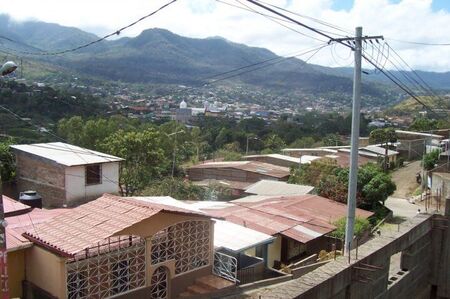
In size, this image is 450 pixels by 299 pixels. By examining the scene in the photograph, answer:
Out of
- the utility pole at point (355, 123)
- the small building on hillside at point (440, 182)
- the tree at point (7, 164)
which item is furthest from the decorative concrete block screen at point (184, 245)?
the small building on hillside at point (440, 182)

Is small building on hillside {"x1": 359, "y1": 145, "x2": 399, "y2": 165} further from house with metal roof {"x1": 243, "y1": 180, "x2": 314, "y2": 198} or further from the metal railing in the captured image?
the metal railing

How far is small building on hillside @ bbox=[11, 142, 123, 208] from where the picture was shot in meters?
21.5

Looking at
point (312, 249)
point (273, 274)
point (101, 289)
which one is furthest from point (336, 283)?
point (312, 249)

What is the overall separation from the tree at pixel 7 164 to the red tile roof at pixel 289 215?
38.4 ft

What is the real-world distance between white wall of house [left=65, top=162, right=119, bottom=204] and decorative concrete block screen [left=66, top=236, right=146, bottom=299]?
9.89 metres

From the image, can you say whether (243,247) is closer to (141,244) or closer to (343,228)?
(141,244)

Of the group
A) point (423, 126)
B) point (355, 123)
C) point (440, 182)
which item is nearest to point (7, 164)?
point (355, 123)

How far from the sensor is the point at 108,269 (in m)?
11.9

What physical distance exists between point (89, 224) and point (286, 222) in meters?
9.52

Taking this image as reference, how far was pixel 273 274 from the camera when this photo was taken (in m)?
16.2

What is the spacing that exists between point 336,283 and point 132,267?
5.52 meters

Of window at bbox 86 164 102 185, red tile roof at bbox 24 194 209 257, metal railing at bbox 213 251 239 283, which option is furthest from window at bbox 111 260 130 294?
window at bbox 86 164 102 185

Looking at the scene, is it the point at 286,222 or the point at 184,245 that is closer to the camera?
the point at 184,245

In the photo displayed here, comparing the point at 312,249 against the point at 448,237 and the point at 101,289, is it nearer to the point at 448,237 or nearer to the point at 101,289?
the point at 448,237
